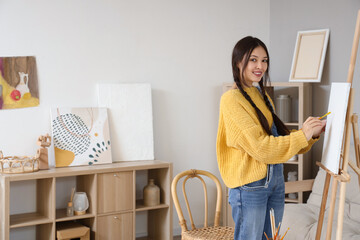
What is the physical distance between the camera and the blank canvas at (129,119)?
11.8 feet

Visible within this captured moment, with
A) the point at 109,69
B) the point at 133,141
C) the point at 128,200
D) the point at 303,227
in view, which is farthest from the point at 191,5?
the point at 303,227

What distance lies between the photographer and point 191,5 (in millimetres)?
4027

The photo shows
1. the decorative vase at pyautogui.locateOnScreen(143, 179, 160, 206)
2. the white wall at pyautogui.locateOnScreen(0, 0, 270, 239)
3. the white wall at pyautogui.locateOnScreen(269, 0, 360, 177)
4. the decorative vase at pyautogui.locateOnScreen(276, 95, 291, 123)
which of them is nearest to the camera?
the white wall at pyautogui.locateOnScreen(0, 0, 270, 239)

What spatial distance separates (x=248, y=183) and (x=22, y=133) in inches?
79.2

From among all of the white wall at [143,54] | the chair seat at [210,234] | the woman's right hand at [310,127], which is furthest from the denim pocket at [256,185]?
the white wall at [143,54]

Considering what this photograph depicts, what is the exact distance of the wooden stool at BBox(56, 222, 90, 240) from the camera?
313 cm

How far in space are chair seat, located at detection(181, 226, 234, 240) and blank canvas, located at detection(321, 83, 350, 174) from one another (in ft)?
2.85

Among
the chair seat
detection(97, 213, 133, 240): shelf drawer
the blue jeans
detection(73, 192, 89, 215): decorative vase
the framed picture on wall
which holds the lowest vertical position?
detection(97, 213, 133, 240): shelf drawer

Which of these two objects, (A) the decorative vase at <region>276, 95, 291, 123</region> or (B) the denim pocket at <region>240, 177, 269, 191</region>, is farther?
(A) the decorative vase at <region>276, 95, 291, 123</region>

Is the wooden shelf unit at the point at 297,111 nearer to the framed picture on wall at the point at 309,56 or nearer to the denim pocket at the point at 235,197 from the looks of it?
the framed picture on wall at the point at 309,56

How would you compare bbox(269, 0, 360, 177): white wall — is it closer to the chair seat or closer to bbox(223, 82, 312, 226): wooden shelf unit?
bbox(223, 82, 312, 226): wooden shelf unit

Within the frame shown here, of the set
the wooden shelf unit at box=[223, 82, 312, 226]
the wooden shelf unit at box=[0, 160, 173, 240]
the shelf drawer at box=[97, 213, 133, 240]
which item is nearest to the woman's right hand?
the wooden shelf unit at box=[0, 160, 173, 240]

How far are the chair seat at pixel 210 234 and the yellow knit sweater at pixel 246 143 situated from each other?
0.77 metres

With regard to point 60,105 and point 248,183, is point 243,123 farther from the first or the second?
point 60,105
